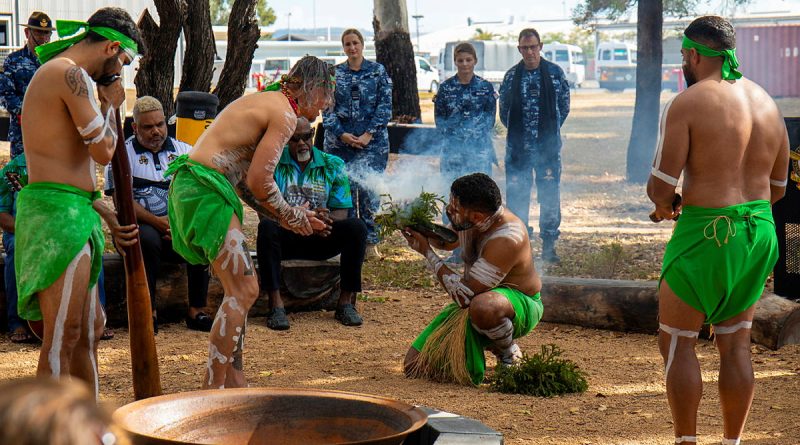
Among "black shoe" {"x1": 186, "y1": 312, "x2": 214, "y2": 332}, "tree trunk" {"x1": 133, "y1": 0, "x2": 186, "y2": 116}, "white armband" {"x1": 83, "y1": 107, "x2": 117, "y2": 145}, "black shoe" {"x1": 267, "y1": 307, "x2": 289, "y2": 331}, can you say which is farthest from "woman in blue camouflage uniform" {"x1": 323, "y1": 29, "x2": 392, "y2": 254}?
"white armband" {"x1": 83, "y1": 107, "x2": 117, "y2": 145}

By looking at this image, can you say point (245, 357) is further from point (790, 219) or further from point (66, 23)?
point (790, 219)

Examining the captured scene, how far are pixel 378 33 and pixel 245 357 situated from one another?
7412 mm

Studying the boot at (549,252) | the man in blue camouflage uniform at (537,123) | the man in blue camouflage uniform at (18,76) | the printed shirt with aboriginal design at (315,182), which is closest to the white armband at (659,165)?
the printed shirt with aboriginal design at (315,182)

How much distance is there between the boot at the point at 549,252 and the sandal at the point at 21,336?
477 centimetres

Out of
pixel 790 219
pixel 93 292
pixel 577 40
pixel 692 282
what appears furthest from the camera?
pixel 577 40

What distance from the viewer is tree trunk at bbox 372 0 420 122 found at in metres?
12.9

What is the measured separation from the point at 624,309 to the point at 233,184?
3206mm

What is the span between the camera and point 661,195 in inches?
164

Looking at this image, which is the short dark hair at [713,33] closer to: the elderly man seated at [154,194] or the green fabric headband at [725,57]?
the green fabric headband at [725,57]

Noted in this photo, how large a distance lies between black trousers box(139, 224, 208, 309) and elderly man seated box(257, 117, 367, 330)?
1.49ft

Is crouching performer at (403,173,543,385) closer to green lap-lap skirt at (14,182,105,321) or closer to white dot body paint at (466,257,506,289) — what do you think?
white dot body paint at (466,257,506,289)

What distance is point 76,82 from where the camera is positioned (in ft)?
13.5

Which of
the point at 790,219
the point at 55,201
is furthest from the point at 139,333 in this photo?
the point at 790,219

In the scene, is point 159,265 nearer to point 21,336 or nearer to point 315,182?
point 21,336
